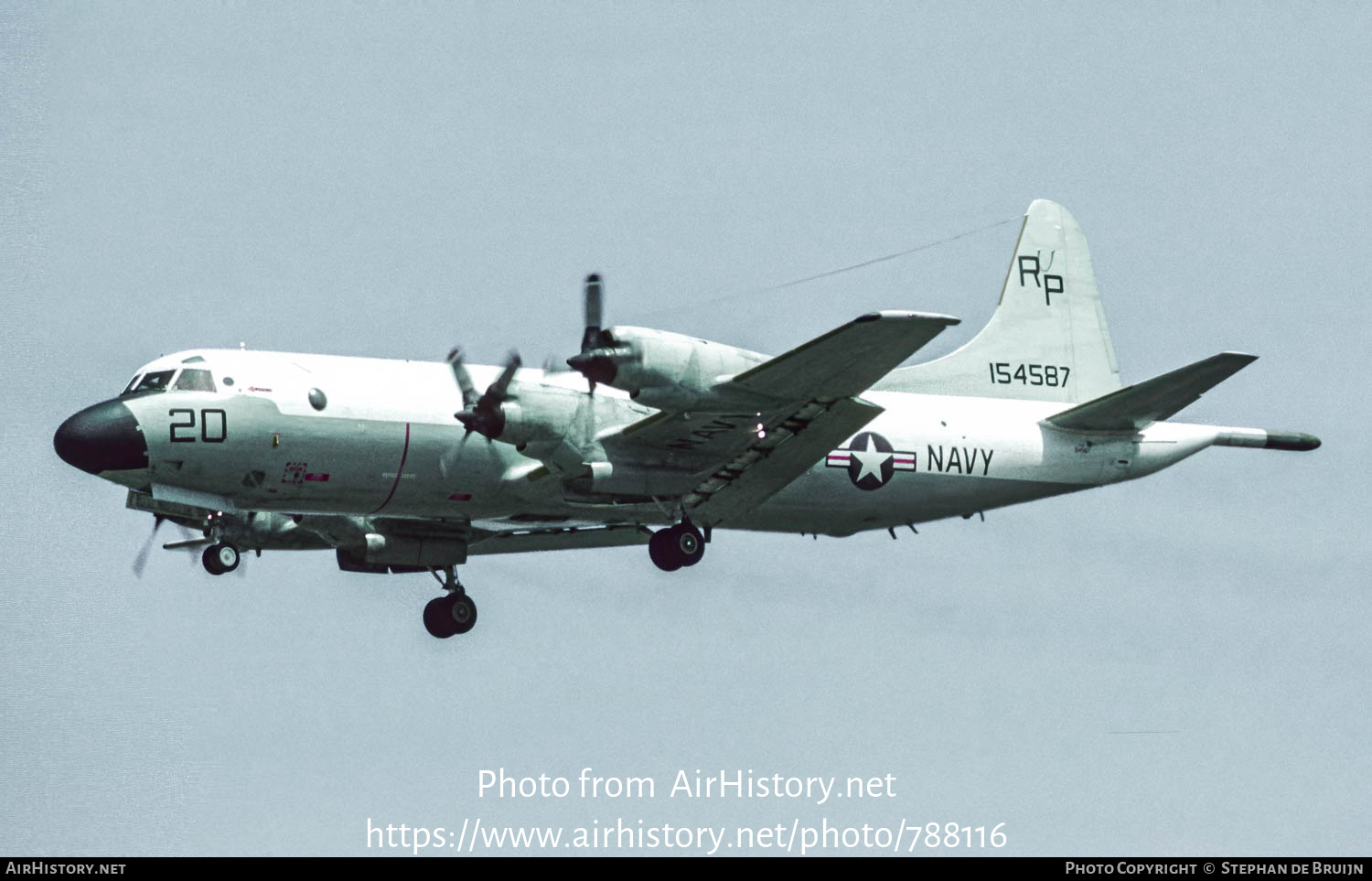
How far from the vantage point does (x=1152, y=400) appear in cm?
3309

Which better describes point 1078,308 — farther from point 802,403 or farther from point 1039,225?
point 802,403

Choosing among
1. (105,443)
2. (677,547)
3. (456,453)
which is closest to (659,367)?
(677,547)

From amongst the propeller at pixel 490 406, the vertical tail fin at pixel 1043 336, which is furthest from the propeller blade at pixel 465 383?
the vertical tail fin at pixel 1043 336

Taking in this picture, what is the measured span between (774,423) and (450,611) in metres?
7.12

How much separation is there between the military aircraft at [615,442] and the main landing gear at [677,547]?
0.10 feet

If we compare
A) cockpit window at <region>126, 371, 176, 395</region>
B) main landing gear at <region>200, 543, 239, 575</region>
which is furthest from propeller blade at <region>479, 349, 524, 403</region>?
main landing gear at <region>200, 543, 239, 575</region>

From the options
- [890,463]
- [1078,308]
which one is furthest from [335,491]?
[1078,308]

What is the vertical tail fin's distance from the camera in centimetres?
3559

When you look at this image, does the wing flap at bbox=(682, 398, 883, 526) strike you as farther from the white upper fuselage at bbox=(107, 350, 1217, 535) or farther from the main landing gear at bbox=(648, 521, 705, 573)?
the main landing gear at bbox=(648, 521, 705, 573)

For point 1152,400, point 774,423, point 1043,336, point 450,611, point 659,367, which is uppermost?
point 1043,336

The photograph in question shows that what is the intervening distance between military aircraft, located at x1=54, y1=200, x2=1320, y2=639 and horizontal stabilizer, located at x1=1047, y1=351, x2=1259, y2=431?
0.04m

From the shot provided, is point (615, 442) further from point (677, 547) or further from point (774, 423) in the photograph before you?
point (774, 423)

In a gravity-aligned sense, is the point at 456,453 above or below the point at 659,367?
below
